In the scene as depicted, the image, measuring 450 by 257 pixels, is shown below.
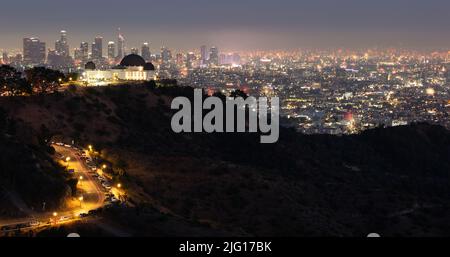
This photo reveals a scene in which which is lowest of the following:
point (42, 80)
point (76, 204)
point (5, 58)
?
point (76, 204)

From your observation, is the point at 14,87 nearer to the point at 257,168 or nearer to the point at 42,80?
the point at 42,80

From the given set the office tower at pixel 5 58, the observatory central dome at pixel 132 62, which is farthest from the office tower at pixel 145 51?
the observatory central dome at pixel 132 62

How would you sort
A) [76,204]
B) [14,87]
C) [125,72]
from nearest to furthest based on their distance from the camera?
[76,204] < [14,87] < [125,72]

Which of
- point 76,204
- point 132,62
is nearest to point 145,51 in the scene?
point 132,62

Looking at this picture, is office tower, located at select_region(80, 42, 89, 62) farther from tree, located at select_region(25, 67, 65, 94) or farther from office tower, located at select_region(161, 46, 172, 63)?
tree, located at select_region(25, 67, 65, 94)

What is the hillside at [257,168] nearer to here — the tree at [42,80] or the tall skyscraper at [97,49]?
the tree at [42,80]
